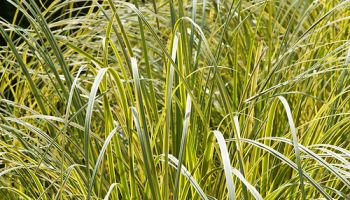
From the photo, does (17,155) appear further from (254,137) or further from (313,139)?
(313,139)

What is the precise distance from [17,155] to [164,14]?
994 millimetres

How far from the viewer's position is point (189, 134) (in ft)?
→ 5.35

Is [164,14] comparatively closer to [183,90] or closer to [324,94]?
[324,94]

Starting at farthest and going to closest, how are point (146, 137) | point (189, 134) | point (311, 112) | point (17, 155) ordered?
1. point (311, 112)
2. point (17, 155)
3. point (189, 134)
4. point (146, 137)

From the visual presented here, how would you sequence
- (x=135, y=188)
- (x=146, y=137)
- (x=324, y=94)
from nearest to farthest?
(x=146, y=137), (x=135, y=188), (x=324, y=94)

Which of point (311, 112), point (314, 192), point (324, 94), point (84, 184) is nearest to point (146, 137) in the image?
point (84, 184)

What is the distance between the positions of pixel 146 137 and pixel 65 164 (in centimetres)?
33

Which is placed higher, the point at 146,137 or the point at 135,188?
the point at 146,137

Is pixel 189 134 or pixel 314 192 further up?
pixel 189 134

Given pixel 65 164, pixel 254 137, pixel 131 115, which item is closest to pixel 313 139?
pixel 254 137

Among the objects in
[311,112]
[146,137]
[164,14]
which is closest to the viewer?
[146,137]

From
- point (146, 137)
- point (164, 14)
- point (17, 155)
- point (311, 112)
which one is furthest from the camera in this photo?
point (164, 14)

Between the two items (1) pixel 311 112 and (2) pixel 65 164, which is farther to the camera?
(1) pixel 311 112

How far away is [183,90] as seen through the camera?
1668mm
